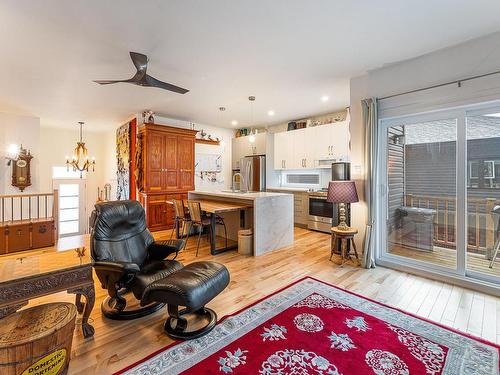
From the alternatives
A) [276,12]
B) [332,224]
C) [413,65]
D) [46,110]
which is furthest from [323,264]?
[46,110]

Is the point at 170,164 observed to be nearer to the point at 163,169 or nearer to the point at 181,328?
the point at 163,169

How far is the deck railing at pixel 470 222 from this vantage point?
2882mm

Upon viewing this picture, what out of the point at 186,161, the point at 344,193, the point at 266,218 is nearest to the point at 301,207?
the point at 266,218

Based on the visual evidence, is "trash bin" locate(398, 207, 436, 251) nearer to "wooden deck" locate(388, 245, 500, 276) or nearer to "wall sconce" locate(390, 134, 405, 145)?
"wooden deck" locate(388, 245, 500, 276)

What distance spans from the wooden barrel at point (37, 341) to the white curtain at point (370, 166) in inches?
134

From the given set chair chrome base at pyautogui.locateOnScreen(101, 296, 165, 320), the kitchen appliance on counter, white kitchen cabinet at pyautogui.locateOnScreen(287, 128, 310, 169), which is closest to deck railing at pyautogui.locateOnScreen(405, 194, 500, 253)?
the kitchen appliance on counter

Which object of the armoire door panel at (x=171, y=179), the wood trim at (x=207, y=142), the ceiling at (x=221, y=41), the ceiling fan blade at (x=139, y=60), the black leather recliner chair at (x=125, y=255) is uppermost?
the ceiling at (x=221, y=41)

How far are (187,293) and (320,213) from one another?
4309mm

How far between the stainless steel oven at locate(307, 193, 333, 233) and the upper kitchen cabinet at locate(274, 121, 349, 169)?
2.66 feet

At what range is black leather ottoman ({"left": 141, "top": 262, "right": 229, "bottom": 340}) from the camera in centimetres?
190

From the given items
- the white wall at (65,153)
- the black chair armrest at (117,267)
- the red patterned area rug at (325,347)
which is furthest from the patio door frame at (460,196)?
the white wall at (65,153)

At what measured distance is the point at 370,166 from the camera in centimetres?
348

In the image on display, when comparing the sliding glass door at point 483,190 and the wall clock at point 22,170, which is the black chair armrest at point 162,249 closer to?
the sliding glass door at point 483,190

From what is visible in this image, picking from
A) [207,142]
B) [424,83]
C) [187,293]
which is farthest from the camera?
[207,142]
